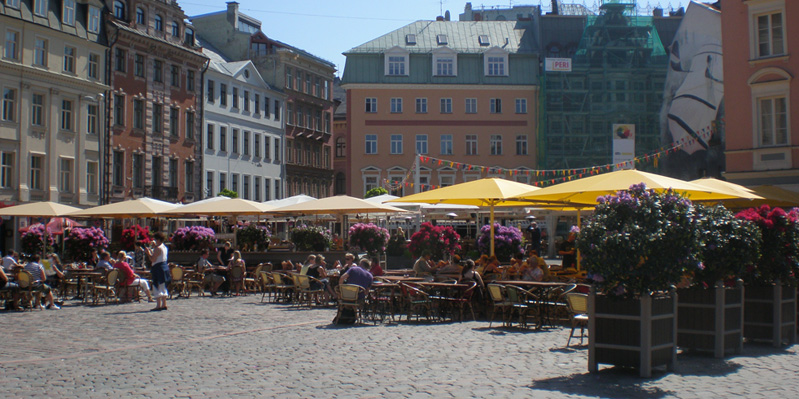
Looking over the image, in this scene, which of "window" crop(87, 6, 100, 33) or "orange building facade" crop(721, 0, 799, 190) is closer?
"orange building facade" crop(721, 0, 799, 190)

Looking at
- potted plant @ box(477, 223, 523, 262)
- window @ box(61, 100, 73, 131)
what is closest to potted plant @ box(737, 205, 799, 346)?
potted plant @ box(477, 223, 523, 262)

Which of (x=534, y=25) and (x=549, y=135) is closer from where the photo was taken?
(x=549, y=135)

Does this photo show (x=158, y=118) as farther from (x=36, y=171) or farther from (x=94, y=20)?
(x=36, y=171)

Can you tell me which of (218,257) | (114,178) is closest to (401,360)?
(218,257)

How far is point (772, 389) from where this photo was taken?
8836 mm

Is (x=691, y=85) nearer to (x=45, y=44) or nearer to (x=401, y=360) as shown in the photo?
(x=45, y=44)

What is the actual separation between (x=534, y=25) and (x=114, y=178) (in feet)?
103

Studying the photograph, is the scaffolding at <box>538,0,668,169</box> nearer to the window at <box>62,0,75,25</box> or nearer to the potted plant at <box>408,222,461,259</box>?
the window at <box>62,0,75,25</box>

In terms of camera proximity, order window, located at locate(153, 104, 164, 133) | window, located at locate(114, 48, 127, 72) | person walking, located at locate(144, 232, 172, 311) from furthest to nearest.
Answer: window, located at locate(153, 104, 164, 133)
window, located at locate(114, 48, 127, 72)
person walking, located at locate(144, 232, 172, 311)

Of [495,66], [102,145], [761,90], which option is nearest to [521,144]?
[495,66]

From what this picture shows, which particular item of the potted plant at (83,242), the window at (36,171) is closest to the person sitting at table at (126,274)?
the potted plant at (83,242)

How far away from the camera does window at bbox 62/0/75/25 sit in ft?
132

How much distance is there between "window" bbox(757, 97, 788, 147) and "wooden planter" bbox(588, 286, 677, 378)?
56.5ft

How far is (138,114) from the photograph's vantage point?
4578 centimetres
